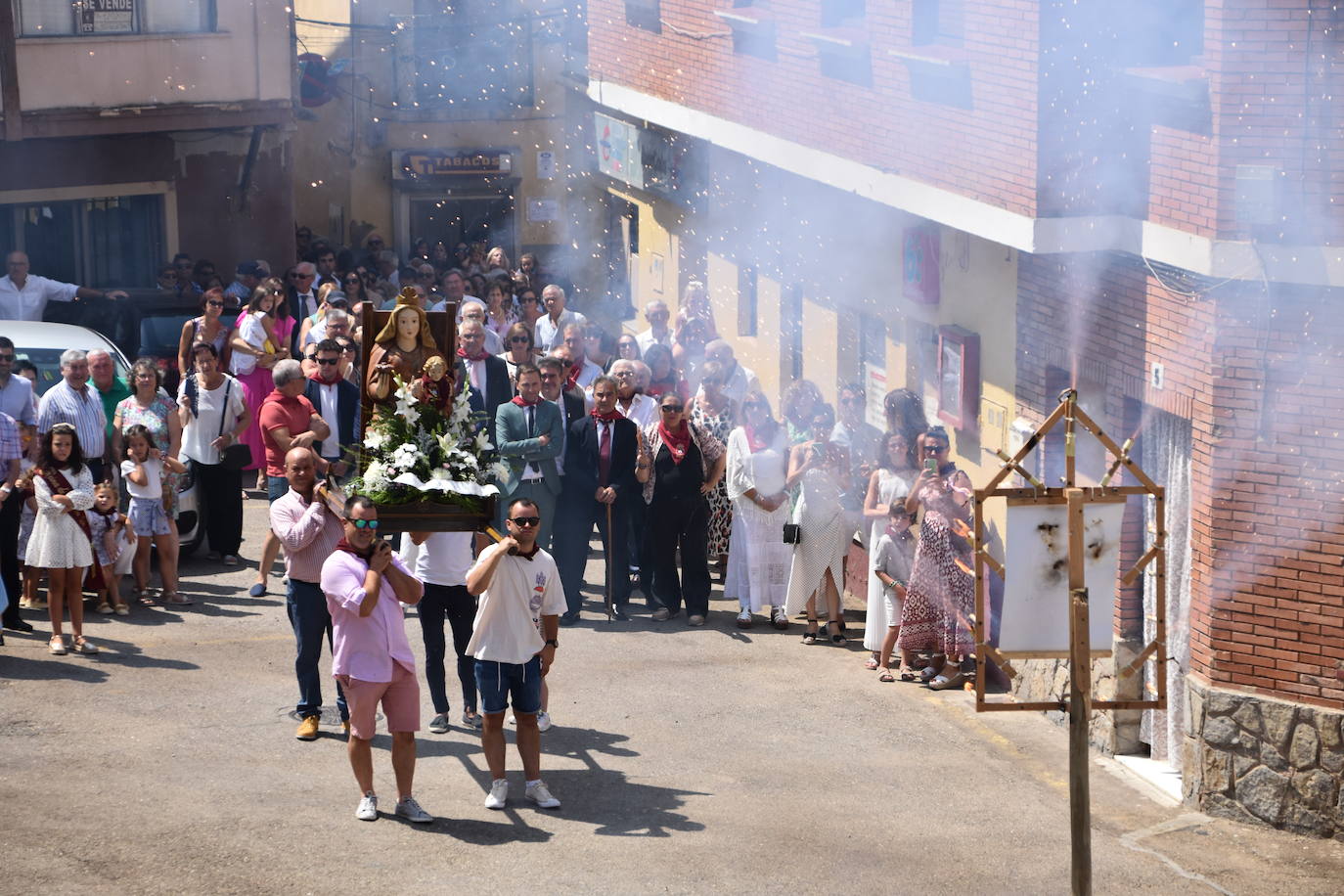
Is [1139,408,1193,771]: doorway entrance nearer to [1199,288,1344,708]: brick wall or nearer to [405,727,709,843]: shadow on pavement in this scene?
[1199,288,1344,708]: brick wall

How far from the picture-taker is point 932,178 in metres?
12.6

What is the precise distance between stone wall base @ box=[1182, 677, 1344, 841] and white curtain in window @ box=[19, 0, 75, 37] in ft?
45.5

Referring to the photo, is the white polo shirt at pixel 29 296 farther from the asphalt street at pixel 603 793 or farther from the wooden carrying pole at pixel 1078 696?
the wooden carrying pole at pixel 1078 696

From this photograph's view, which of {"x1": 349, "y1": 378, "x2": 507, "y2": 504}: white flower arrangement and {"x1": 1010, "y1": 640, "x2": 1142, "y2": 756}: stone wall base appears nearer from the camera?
{"x1": 349, "y1": 378, "x2": 507, "y2": 504}: white flower arrangement

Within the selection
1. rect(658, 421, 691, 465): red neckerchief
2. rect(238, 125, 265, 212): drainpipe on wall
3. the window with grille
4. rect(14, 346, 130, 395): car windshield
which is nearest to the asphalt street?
rect(658, 421, 691, 465): red neckerchief

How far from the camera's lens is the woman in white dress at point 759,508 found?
43.7 feet

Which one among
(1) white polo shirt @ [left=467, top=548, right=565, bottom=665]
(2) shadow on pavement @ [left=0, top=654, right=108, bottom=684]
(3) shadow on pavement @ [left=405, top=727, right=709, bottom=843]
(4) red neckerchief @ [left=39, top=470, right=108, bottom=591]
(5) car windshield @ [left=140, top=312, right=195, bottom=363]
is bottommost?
(3) shadow on pavement @ [left=405, top=727, right=709, bottom=843]

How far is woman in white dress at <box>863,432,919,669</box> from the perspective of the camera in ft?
41.3

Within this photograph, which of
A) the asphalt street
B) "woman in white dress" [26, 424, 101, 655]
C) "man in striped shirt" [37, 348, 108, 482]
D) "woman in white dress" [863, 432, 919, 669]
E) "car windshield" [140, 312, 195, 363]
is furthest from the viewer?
"car windshield" [140, 312, 195, 363]

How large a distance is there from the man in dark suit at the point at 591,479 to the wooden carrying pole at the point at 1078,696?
617cm

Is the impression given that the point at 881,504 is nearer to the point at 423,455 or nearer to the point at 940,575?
the point at 940,575

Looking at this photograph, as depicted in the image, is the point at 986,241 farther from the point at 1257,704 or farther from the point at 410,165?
the point at 410,165

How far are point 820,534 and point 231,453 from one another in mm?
4303

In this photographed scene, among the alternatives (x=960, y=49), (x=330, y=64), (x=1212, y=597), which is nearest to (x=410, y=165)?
(x=330, y=64)
